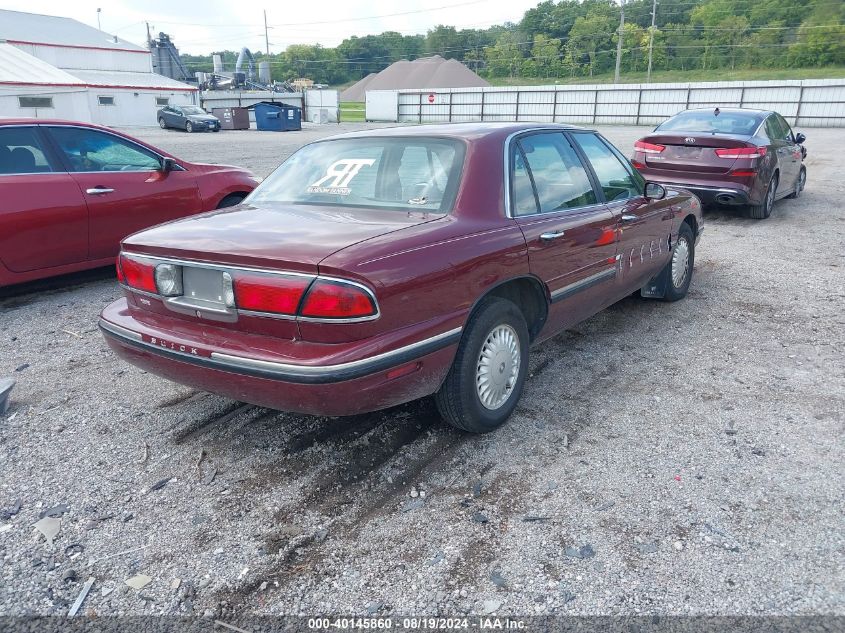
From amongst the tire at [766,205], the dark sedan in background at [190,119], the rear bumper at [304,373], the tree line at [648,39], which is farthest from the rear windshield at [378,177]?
the tree line at [648,39]

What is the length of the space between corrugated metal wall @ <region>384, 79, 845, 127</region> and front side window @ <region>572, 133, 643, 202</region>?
1210 inches

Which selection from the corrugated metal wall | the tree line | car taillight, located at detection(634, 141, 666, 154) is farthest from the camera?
the tree line

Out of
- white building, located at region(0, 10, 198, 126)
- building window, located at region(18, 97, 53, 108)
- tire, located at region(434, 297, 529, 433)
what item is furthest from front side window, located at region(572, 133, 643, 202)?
building window, located at region(18, 97, 53, 108)

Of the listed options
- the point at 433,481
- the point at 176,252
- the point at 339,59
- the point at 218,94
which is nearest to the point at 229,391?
the point at 176,252

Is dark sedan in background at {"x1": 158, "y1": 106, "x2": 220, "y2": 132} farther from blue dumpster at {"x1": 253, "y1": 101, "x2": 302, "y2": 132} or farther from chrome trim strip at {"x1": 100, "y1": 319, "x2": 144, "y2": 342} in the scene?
chrome trim strip at {"x1": 100, "y1": 319, "x2": 144, "y2": 342}

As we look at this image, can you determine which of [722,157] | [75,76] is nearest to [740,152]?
[722,157]

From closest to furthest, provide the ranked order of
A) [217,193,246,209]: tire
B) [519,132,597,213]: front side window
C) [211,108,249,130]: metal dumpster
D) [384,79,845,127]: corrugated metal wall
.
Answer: [519,132,597,213]: front side window → [217,193,246,209]: tire → [384,79,845,127]: corrugated metal wall → [211,108,249,130]: metal dumpster

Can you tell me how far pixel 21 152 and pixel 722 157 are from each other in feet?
26.8

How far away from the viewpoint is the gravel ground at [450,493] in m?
2.44

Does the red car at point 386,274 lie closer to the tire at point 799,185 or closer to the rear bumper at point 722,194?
the rear bumper at point 722,194

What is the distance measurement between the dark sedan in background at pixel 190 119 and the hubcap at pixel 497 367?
38.0 meters

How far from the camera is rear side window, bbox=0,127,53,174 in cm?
557

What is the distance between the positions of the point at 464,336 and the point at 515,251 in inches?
21.6

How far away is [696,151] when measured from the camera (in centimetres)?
909
